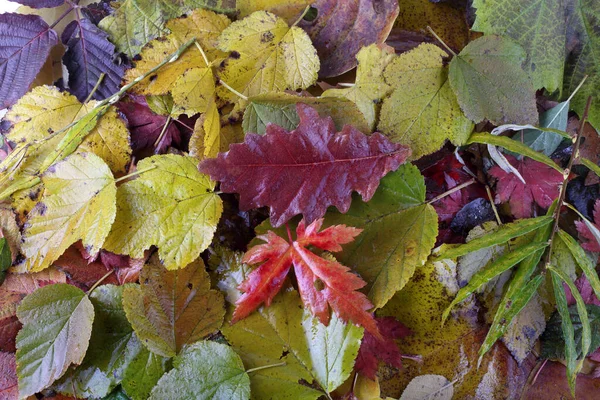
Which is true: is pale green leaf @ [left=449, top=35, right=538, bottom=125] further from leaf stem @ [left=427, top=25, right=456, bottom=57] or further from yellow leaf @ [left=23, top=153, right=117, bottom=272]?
yellow leaf @ [left=23, top=153, right=117, bottom=272]

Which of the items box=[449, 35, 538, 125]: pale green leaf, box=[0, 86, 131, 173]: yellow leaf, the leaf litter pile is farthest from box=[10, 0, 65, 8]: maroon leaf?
box=[449, 35, 538, 125]: pale green leaf

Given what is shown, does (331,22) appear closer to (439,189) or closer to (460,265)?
(439,189)

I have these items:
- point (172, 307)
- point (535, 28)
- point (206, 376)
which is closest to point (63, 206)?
point (172, 307)

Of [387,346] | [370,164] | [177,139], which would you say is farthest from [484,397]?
[177,139]

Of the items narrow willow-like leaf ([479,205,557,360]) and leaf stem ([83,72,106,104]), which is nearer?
narrow willow-like leaf ([479,205,557,360])

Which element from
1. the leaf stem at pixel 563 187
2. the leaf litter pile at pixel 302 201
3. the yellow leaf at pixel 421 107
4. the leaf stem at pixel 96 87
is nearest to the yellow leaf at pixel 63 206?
the leaf litter pile at pixel 302 201
